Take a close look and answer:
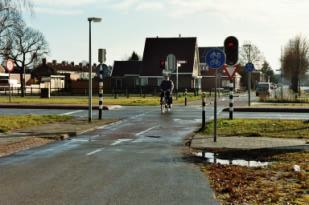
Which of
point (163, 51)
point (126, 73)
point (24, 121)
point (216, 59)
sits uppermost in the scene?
point (163, 51)

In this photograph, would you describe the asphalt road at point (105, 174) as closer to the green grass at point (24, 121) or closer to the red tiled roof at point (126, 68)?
the green grass at point (24, 121)

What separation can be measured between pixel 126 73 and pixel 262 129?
73.9m

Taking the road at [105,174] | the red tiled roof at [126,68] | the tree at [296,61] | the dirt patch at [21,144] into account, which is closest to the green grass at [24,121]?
the dirt patch at [21,144]

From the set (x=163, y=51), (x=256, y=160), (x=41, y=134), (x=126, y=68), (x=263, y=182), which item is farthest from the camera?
(x=126, y=68)

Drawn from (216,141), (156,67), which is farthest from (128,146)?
(156,67)

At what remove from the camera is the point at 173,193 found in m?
8.21

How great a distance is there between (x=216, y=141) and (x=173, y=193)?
707cm

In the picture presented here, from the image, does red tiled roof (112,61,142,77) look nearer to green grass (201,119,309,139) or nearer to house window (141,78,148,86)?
house window (141,78,148,86)

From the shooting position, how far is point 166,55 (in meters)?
83.2

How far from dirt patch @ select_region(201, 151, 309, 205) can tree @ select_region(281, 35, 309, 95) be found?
5586 cm

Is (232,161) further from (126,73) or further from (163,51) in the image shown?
(126,73)

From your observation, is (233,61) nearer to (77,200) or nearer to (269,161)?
(269,161)

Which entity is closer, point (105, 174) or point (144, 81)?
point (105, 174)

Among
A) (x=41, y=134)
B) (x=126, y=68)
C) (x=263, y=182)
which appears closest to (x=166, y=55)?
(x=126, y=68)
